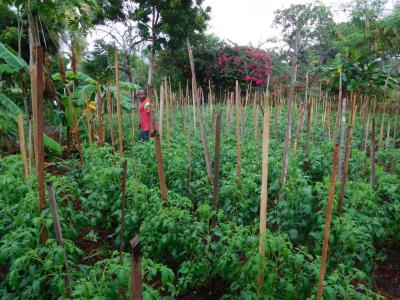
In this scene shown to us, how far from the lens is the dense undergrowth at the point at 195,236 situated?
192 centimetres

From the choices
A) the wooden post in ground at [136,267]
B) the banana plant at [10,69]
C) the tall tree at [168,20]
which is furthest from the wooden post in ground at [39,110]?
the tall tree at [168,20]

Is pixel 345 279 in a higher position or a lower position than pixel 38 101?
lower

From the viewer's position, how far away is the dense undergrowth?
1.92m

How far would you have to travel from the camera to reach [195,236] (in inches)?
94.0

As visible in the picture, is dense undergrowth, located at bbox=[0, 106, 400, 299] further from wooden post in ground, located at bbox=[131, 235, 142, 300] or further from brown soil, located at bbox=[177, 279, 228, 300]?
wooden post in ground, located at bbox=[131, 235, 142, 300]

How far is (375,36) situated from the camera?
408 inches

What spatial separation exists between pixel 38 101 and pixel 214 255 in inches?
61.8

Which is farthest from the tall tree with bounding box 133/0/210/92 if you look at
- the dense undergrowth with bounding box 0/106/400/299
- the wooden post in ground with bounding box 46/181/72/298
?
the wooden post in ground with bounding box 46/181/72/298

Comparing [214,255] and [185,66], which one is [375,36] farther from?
[214,255]

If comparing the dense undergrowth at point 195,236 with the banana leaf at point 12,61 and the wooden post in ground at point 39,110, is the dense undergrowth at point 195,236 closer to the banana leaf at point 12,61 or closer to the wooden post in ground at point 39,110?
the wooden post in ground at point 39,110

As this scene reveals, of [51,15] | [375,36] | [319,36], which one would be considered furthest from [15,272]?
[319,36]

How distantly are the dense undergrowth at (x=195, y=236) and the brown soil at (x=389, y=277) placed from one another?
0.10 meters

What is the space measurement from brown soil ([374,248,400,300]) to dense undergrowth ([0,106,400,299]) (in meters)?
0.10

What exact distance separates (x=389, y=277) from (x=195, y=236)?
83.9 inches
